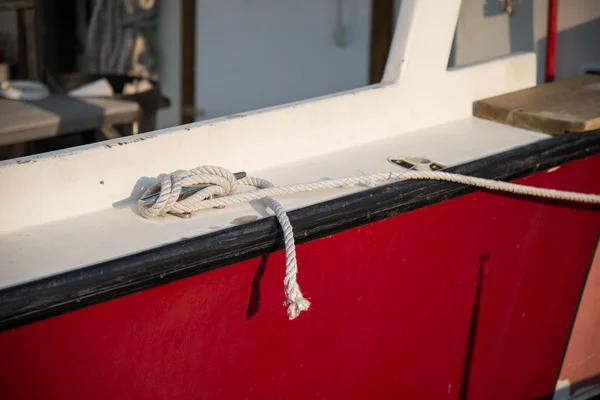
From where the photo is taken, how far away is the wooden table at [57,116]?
3191mm

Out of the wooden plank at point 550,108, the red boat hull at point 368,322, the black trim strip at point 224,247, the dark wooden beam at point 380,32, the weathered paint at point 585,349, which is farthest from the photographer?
the dark wooden beam at point 380,32

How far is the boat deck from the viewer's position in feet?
4.96

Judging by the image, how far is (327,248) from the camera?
1772 mm

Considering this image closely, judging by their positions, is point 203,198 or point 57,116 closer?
point 203,198

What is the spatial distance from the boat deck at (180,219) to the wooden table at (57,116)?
62.5 inches

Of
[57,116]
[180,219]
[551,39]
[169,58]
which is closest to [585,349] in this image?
[551,39]

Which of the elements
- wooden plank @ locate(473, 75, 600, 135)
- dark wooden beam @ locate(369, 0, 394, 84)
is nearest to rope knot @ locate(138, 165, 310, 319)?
wooden plank @ locate(473, 75, 600, 135)

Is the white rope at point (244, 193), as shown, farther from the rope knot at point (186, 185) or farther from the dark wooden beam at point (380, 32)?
the dark wooden beam at point (380, 32)

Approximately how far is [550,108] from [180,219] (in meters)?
1.25

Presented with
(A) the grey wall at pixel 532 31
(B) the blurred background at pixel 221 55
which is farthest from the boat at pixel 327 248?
(B) the blurred background at pixel 221 55

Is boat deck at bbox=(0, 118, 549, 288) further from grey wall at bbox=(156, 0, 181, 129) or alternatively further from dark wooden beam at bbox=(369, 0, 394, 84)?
grey wall at bbox=(156, 0, 181, 129)

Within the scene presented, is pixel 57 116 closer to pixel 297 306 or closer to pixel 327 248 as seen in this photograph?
pixel 327 248

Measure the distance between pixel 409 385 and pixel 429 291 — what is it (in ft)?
0.87

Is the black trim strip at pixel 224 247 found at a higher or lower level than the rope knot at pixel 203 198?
lower
